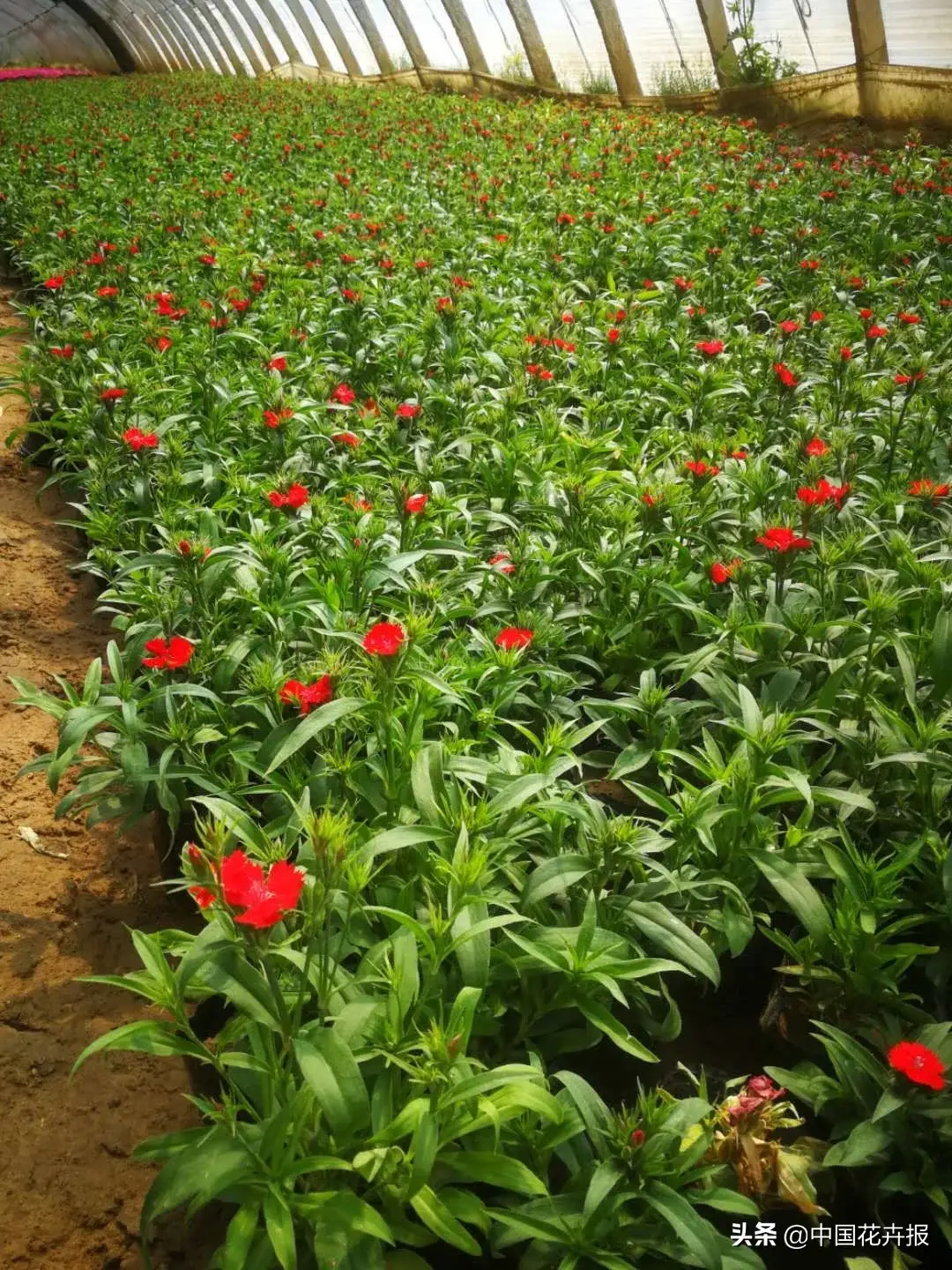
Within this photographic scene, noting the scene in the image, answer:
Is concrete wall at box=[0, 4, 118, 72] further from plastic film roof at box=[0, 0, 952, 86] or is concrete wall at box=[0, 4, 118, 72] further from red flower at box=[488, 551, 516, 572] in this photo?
red flower at box=[488, 551, 516, 572]

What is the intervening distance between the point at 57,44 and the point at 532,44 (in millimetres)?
34134

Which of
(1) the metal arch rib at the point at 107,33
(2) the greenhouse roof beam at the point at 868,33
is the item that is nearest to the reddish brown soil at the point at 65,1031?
(2) the greenhouse roof beam at the point at 868,33

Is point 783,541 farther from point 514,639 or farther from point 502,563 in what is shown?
point 502,563

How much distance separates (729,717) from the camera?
2.36m

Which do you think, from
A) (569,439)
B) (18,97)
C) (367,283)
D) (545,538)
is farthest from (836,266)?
(18,97)

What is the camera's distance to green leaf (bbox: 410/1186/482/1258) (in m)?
1.34

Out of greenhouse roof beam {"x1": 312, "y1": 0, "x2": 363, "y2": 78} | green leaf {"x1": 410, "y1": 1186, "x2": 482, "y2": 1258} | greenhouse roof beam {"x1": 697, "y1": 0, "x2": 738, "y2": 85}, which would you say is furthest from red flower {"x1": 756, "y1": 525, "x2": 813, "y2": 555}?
greenhouse roof beam {"x1": 312, "y1": 0, "x2": 363, "y2": 78}

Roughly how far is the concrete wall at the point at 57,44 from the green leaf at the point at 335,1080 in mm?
43844

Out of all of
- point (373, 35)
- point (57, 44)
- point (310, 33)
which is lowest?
point (373, 35)

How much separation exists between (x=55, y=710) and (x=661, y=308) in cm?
449

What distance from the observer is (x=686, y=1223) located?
4.60ft

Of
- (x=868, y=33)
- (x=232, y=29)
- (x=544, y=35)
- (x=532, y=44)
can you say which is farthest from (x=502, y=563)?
(x=232, y=29)

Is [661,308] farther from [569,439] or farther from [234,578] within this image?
[234,578]

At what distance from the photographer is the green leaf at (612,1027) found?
5.48ft
